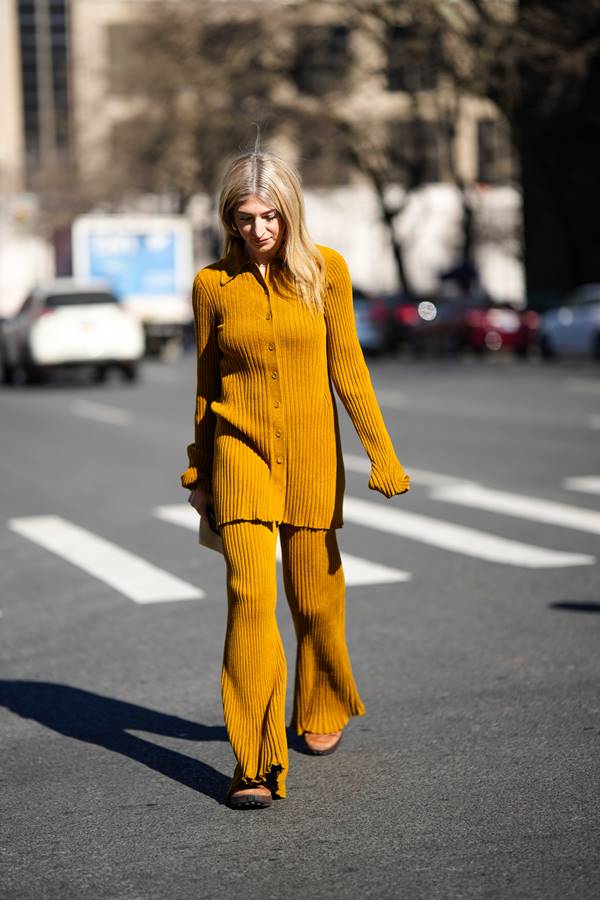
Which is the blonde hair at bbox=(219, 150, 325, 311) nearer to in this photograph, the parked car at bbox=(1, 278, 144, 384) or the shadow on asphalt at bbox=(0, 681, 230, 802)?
the shadow on asphalt at bbox=(0, 681, 230, 802)

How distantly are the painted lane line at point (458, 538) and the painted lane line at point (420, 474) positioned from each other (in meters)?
1.14

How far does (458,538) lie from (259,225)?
5.64 metres

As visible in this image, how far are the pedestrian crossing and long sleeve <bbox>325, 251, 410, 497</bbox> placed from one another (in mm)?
3544

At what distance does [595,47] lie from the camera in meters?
31.5

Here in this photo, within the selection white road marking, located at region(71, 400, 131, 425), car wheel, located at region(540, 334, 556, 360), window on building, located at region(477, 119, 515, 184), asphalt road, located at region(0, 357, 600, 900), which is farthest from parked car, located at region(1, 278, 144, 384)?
window on building, located at region(477, 119, 515, 184)

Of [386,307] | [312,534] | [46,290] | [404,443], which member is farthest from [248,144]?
[386,307]

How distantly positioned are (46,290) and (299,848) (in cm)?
2456

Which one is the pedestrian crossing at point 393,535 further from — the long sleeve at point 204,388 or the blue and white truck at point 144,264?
the blue and white truck at point 144,264

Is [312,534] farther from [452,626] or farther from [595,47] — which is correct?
[595,47]

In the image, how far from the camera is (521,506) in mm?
11422

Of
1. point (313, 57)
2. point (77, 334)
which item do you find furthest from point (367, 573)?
point (313, 57)

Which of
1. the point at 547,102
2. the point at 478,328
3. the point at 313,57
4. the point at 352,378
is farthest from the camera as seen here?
the point at 313,57

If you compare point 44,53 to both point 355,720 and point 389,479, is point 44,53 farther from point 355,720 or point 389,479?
point 389,479

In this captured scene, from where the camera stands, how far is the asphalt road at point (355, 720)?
4.20m
